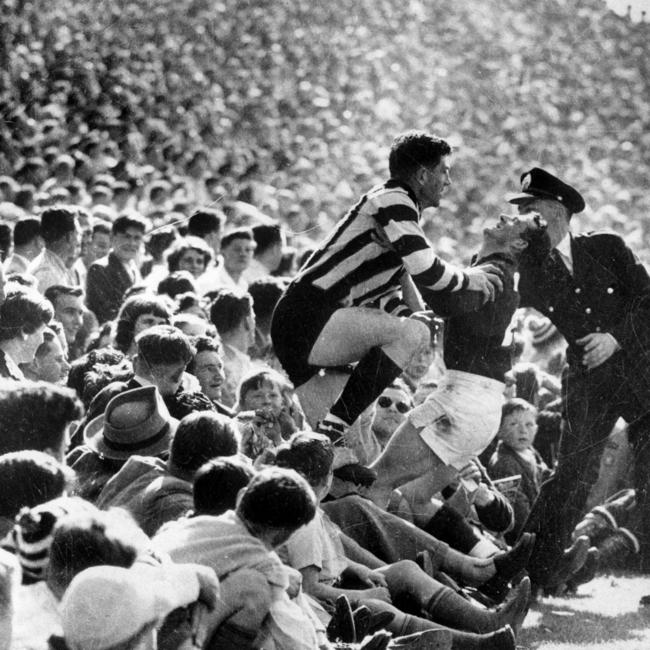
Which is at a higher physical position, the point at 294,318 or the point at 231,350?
the point at 294,318

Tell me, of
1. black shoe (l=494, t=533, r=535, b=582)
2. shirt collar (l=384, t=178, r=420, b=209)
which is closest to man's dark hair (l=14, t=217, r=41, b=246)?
shirt collar (l=384, t=178, r=420, b=209)

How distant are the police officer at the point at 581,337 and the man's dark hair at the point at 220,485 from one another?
301 centimetres

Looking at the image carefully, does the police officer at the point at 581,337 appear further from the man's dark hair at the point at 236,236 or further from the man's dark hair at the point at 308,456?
the man's dark hair at the point at 236,236

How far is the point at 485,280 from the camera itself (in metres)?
5.89

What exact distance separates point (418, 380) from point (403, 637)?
3.74 m

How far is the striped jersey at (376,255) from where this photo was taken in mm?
5547

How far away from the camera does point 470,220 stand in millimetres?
15078

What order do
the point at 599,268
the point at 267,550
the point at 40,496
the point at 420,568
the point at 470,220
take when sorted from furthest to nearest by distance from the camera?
the point at 470,220
the point at 599,268
the point at 420,568
the point at 267,550
the point at 40,496

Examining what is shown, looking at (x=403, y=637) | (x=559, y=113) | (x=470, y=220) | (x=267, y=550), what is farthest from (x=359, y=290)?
(x=559, y=113)

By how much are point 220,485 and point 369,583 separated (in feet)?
4.53

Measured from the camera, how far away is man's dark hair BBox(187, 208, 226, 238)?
10023 mm

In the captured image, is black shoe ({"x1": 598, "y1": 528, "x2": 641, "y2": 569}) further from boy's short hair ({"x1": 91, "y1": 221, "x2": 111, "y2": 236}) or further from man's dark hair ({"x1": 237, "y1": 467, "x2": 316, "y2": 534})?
boy's short hair ({"x1": 91, "y1": 221, "x2": 111, "y2": 236})

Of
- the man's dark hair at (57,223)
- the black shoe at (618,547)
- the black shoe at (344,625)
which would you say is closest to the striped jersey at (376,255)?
the black shoe at (344,625)

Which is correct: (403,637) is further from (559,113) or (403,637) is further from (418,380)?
(559,113)
